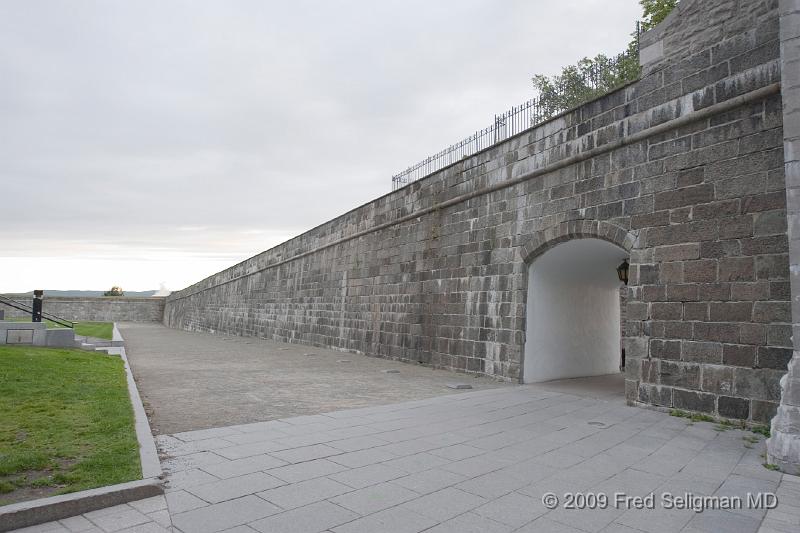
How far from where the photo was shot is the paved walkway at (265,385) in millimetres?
5789

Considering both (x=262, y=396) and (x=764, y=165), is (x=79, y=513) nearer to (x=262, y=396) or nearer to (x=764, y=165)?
(x=262, y=396)

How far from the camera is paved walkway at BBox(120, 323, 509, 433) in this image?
5789 mm

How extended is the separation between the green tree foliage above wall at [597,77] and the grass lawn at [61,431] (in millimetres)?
7432

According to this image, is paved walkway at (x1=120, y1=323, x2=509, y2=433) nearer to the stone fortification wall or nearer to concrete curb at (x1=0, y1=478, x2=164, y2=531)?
concrete curb at (x1=0, y1=478, x2=164, y2=531)

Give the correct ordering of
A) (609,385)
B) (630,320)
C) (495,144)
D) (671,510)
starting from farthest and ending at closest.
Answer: (495,144) < (609,385) < (630,320) < (671,510)

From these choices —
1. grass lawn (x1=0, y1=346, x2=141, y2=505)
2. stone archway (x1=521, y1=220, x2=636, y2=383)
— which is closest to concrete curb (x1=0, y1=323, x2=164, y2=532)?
grass lawn (x1=0, y1=346, x2=141, y2=505)

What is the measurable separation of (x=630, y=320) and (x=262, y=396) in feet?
16.7

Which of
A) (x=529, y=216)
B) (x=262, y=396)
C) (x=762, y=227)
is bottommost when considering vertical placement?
(x=262, y=396)

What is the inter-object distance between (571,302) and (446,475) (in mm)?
6596

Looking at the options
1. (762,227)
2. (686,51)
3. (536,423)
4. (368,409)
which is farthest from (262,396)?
(686,51)

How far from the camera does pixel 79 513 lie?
297 cm

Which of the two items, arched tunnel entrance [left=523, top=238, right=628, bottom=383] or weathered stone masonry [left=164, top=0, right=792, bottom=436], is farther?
arched tunnel entrance [left=523, top=238, right=628, bottom=383]

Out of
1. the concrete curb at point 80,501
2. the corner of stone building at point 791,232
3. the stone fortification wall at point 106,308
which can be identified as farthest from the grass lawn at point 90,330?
the stone fortification wall at point 106,308

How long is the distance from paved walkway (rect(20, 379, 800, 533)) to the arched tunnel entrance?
9.64 ft
